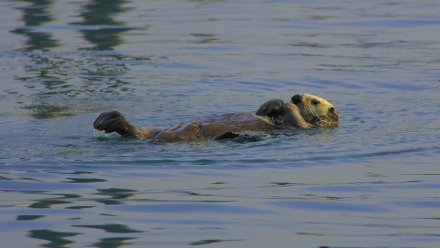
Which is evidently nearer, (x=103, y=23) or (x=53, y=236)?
(x=53, y=236)

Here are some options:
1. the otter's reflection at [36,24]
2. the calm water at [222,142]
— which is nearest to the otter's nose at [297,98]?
the calm water at [222,142]

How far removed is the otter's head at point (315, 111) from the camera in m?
8.91

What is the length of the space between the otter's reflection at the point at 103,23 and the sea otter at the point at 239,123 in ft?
19.7

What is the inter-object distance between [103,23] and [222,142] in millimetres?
9052

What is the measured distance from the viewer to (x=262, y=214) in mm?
6059

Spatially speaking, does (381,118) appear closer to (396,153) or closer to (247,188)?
(396,153)

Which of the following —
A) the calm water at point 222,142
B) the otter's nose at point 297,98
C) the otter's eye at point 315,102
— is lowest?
the calm water at point 222,142

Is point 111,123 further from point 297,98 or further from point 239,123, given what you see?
point 297,98

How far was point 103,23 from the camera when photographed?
1686cm

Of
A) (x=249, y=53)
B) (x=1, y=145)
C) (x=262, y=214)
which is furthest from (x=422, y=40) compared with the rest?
(x=262, y=214)

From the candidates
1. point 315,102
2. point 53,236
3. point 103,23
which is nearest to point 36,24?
point 103,23

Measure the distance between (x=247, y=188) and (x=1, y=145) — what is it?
8.16 feet

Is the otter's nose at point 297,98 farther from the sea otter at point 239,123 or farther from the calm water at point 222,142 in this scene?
the calm water at point 222,142

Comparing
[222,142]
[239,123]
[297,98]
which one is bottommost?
[222,142]
